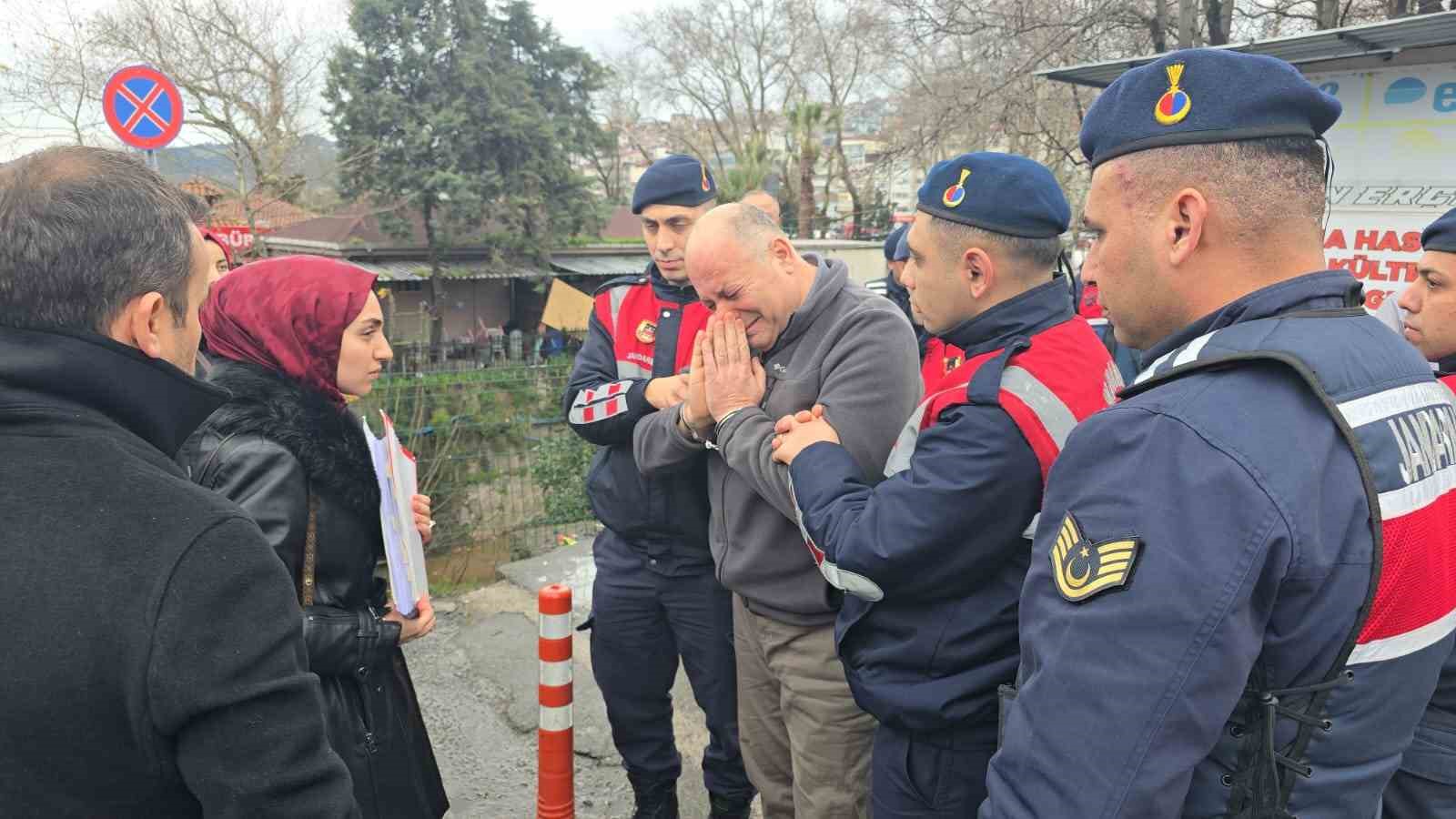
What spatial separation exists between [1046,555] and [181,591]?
1186 millimetres

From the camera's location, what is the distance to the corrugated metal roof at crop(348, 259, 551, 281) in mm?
24781

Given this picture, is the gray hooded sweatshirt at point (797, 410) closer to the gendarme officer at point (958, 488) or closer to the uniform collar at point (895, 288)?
the gendarme officer at point (958, 488)

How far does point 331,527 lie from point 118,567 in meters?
1.03

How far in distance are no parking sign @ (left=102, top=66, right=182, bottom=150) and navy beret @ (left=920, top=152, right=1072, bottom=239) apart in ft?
19.2

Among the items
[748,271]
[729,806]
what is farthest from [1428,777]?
[729,806]

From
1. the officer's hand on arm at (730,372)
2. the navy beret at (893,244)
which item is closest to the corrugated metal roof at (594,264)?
the navy beret at (893,244)

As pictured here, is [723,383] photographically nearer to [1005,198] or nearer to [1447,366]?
[1005,198]

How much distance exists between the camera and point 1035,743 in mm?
1202

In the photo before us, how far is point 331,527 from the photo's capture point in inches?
85.8

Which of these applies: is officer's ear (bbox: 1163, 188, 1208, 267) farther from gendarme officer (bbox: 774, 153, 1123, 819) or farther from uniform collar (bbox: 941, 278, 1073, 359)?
uniform collar (bbox: 941, 278, 1073, 359)

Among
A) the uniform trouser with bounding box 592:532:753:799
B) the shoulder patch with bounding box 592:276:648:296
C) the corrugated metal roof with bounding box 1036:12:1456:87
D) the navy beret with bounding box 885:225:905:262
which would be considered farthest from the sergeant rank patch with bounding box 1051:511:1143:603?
the navy beret with bounding box 885:225:905:262

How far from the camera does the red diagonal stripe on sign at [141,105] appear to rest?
5734 millimetres

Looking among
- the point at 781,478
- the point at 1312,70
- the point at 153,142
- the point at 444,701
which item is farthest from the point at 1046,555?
the point at 153,142

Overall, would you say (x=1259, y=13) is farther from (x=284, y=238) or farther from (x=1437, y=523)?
(x=284, y=238)
